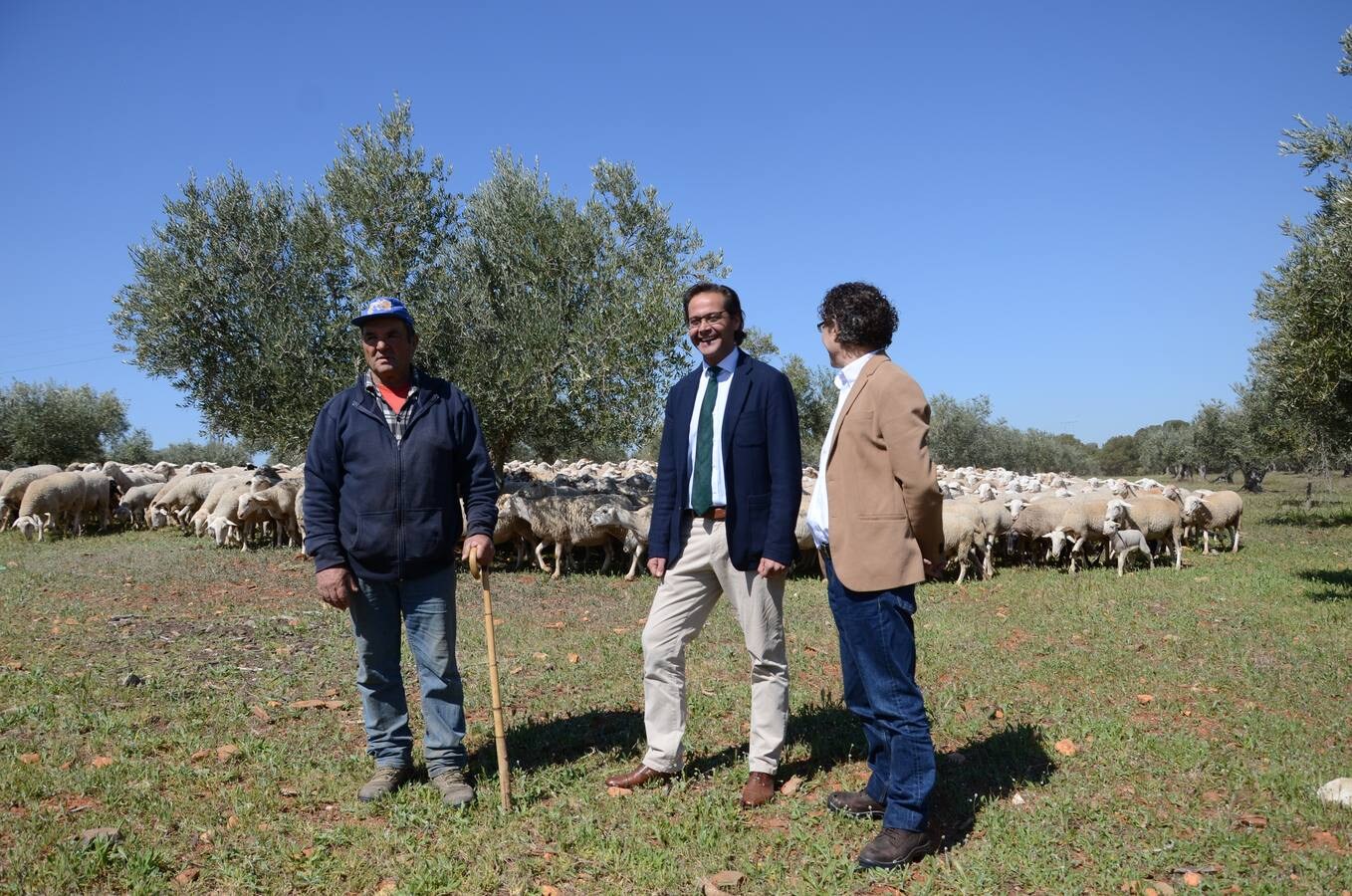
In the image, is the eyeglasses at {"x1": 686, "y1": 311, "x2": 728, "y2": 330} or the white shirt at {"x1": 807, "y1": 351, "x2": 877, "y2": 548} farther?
the eyeglasses at {"x1": 686, "y1": 311, "x2": 728, "y2": 330}

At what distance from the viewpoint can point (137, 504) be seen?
21.4m

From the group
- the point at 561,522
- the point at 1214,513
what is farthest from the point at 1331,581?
the point at 561,522

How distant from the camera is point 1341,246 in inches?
403

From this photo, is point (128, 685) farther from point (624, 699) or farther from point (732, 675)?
point (732, 675)

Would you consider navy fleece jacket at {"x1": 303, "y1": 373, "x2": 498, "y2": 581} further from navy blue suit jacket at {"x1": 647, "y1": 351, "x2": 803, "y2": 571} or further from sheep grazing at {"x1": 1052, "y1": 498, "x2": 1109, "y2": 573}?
sheep grazing at {"x1": 1052, "y1": 498, "x2": 1109, "y2": 573}

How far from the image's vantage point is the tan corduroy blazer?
3660 mm

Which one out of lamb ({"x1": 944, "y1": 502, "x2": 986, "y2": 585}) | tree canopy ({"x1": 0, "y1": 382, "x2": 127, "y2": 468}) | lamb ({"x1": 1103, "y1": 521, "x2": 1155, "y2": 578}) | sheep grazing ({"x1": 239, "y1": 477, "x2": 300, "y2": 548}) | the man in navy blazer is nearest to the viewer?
the man in navy blazer

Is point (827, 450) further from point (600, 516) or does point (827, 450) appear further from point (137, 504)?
point (137, 504)

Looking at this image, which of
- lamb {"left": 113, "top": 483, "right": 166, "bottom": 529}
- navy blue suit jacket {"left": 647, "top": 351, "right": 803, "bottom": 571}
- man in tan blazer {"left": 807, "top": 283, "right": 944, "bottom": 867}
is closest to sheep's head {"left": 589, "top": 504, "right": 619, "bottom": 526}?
navy blue suit jacket {"left": 647, "top": 351, "right": 803, "bottom": 571}

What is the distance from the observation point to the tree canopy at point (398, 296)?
1459 cm

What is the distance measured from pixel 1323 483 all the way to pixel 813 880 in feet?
166

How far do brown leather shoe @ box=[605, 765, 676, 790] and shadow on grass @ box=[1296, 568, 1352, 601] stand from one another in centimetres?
954

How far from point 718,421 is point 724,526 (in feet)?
1.82

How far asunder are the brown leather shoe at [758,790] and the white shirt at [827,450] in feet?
4.39
